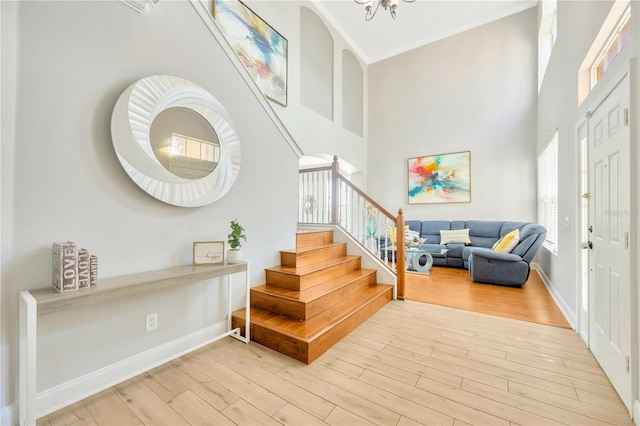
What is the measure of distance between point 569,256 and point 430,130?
460 cm

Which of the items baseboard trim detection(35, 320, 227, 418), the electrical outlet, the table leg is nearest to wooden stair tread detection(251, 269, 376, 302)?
baseboard trim detection(35, 320, 227, 418)

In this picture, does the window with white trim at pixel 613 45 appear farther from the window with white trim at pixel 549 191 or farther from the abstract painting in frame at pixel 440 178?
the abstract painting in frame at pixel 440 178

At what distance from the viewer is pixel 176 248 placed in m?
2.11

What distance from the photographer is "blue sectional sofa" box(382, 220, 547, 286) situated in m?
4.01

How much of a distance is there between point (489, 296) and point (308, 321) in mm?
2795

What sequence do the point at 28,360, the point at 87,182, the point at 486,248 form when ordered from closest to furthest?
the point at 28,360
the point at 87,182
the point at 486,248

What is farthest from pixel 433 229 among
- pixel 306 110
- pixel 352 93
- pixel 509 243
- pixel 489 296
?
pixel 352 93

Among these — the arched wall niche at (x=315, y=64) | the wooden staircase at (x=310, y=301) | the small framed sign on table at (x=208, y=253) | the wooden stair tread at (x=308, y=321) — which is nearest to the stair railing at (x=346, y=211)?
the wooden staircase at (x=310, y=301)

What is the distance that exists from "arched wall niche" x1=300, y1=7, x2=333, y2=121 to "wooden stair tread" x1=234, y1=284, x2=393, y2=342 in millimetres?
4254

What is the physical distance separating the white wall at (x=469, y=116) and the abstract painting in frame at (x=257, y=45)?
11.6 ft

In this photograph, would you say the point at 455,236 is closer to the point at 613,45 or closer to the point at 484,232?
the point at 484,232

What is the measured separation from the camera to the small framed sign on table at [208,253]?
2164mm

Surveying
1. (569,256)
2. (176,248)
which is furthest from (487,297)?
(176,248)

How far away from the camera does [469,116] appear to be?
623cm
